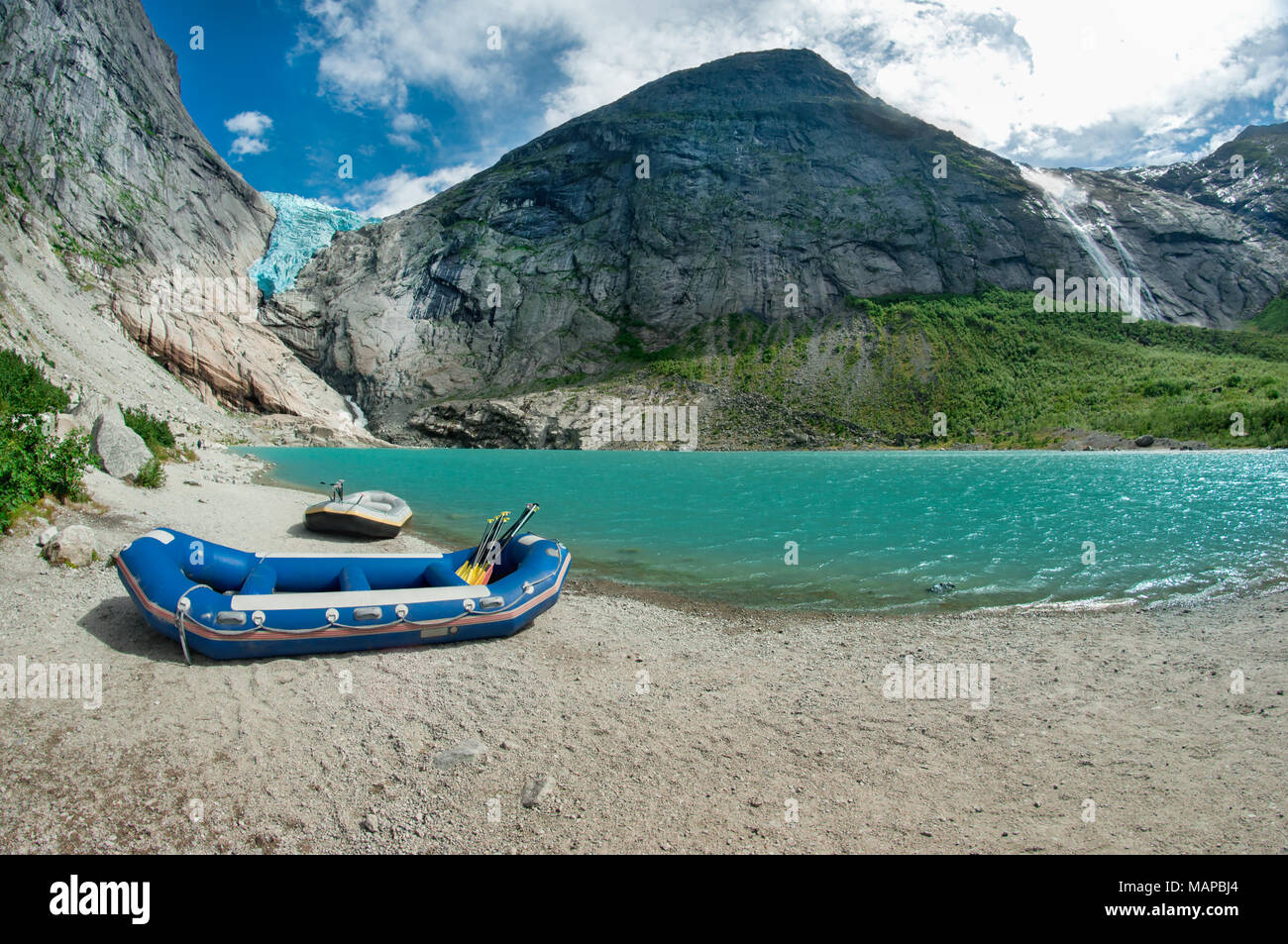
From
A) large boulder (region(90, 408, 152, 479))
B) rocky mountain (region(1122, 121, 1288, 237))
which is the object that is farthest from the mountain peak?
large boulder (region(90, 408, 152, 479))

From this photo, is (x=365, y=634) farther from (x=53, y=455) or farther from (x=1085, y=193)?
(x=1085, y=193)

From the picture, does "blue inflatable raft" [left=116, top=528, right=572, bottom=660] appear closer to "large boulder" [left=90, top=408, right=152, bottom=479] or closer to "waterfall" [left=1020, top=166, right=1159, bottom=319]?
"large boulder" [left=90, top=408, right=152, bottom=479]

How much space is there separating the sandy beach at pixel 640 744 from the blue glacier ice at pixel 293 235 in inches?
5394

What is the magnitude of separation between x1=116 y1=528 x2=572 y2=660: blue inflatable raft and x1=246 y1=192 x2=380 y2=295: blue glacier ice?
442 ft

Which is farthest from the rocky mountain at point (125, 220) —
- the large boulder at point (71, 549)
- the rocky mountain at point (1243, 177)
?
the rocky mountain at point (1243, 177)

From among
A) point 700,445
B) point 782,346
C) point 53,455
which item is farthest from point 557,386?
point 53,455

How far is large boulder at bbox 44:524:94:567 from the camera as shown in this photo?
962cm

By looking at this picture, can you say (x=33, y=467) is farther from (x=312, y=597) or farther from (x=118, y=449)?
(x=312, y=597)

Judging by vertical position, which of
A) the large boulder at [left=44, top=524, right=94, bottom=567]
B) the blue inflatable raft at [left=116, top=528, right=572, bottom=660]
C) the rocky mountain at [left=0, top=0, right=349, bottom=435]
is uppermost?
the rocky mountain at [left=0, top=0, right=349, bottom=435]

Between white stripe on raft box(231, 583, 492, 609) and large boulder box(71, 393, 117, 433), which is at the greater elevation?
large boulder box(71, 393, 117, 433)

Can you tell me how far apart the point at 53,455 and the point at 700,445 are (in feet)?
245

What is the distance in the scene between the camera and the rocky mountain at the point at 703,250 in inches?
4422

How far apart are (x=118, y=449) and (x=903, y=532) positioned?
1021 inches
